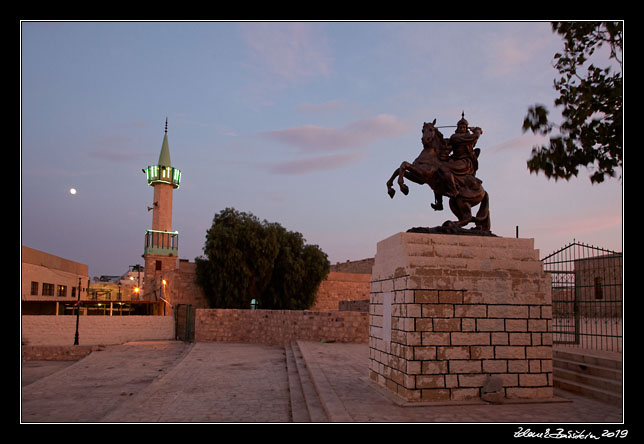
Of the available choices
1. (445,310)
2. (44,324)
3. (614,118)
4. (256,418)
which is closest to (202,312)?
(44,324)

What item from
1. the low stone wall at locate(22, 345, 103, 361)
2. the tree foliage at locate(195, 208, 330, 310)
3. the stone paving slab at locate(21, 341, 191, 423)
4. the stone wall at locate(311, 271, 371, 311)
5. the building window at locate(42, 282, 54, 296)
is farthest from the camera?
the stone wall at locate(311, 271, 371, 311)

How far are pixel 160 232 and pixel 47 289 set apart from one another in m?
7.34

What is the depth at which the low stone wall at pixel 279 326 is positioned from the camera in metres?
17.6

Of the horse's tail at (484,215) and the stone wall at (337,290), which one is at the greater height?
the horse's tail at (484,215)

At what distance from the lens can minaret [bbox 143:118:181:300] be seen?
33281 mm

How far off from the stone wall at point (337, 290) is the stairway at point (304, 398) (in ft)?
70.0

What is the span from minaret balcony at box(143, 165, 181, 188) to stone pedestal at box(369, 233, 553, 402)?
29252 mm

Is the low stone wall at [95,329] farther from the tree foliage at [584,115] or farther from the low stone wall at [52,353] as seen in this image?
the tree foliage at [584,115]

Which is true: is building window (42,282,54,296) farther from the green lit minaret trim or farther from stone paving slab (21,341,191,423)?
stone paving slab (21,341,191,423)

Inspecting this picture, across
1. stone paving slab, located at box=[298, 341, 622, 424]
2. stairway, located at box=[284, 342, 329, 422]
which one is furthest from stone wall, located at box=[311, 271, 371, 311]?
stone paving slab, located at box=[298, 341, 622, 424]

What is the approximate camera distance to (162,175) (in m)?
33.8

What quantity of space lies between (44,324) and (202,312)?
6.66 m

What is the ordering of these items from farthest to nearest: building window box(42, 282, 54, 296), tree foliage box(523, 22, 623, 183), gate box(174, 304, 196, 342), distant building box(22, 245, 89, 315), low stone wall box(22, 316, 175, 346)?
building window box(42, 282, 54, 296) < distant building box(22, 245, 89, 315) < gate box(174, 304, 196, 342) < low stone wall box(22, 316, 175, 346) < tree foliage box(523, 22, 623, 183)

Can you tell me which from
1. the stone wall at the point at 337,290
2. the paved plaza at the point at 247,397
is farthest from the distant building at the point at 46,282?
the stone wall at the point at 337,290
